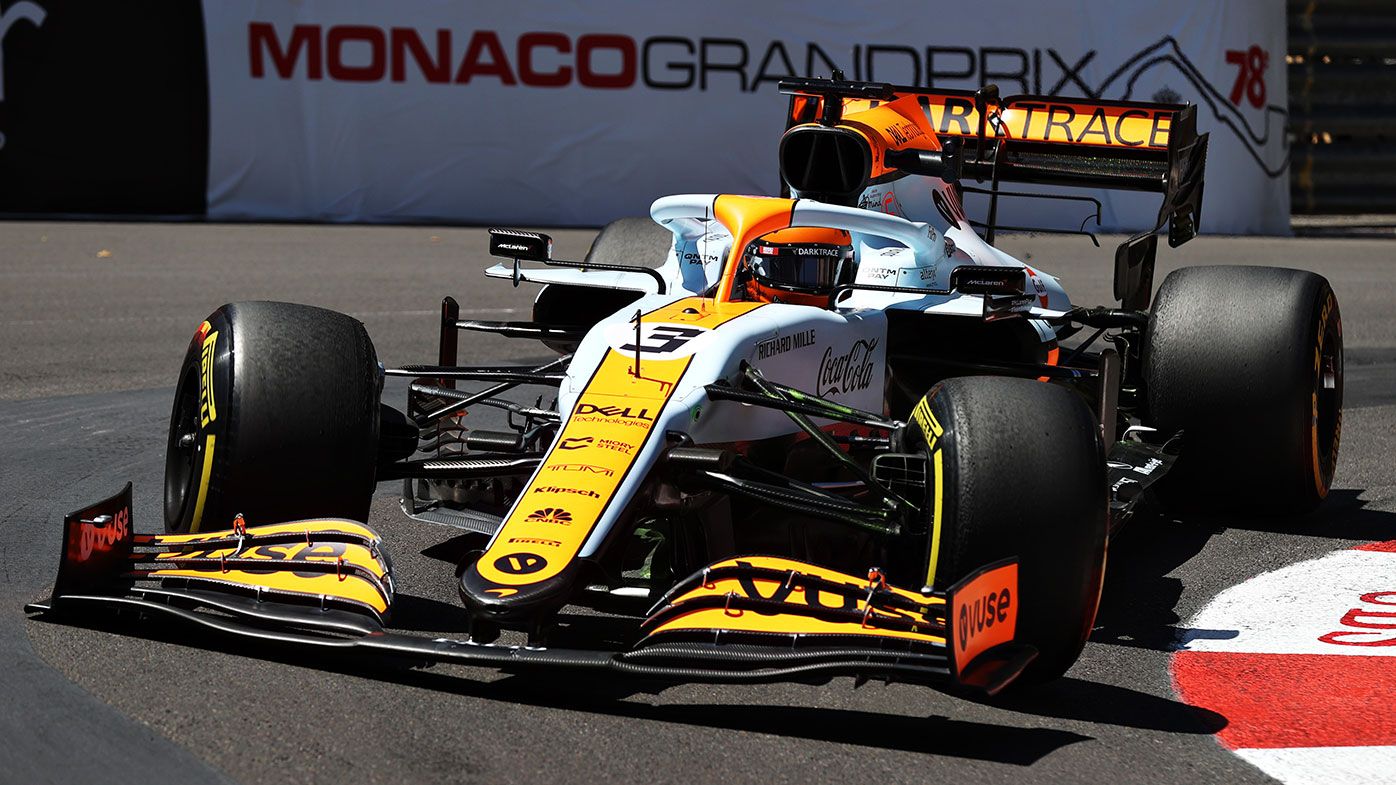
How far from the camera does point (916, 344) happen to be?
6.42 m

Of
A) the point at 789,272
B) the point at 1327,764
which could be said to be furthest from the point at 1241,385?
the point at 1327,764

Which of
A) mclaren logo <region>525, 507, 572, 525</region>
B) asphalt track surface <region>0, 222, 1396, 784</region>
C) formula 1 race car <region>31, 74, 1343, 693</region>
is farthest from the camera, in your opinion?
mclaren logo <region>525, 507, 572, 525</region>

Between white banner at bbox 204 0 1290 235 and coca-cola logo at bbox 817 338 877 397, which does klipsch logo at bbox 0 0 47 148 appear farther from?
coca-cola logo at bbox 817 338 877 397

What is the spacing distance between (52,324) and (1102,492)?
26.0 feet

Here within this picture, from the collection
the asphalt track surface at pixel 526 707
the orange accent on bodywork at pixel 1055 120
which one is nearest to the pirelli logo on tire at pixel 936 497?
the asphalt track surface at pixel 526 707

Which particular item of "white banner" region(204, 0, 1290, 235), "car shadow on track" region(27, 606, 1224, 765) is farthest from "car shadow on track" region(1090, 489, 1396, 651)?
"white banner" region(204, 0, 1290, 235)

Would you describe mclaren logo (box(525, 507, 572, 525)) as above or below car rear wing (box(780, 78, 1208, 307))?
below

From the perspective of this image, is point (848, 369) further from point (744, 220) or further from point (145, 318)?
point (145, 318)

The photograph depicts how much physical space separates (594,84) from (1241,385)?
12.9 m

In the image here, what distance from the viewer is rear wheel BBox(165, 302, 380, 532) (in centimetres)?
482

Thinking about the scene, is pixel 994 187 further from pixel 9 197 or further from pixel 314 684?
pixel 9 197

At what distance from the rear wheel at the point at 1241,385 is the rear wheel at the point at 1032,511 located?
78.2 inches

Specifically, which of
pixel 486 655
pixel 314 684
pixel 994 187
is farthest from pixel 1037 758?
pixel 994 187

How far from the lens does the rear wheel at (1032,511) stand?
13.9 feet
